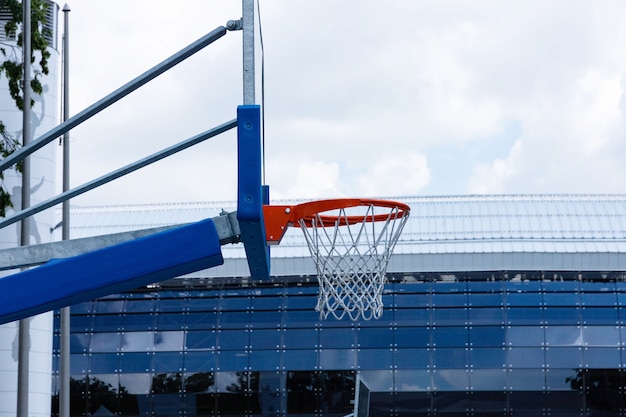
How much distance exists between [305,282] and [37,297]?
902 inches

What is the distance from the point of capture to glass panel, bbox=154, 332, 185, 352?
106ft

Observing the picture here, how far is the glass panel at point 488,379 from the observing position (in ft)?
102

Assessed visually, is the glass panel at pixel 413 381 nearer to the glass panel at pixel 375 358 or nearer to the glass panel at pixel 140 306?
the glass panel at pixel 375 358

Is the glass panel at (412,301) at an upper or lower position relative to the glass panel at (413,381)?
upper

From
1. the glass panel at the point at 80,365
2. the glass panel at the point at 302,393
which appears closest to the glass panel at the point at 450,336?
the glass panel at the point at 302,393

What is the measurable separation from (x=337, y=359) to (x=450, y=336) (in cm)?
313

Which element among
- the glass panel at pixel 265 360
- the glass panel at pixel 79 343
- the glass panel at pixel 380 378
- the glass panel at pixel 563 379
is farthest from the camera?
the glass panel at pixel 79 343

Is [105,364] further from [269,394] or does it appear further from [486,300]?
[486,300]

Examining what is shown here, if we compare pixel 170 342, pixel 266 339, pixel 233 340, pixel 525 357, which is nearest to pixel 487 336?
pixel 525 357

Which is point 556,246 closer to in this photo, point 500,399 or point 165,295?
point 500,399

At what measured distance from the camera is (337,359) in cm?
3167

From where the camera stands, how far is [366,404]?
2794cm

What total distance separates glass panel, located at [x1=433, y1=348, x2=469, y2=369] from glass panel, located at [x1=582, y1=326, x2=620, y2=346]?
129 inches

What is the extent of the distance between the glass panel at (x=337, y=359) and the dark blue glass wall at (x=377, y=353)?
0.03m
